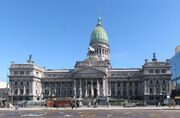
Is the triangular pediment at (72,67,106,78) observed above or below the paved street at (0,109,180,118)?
above

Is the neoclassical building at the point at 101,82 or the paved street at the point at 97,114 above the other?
the neoclassical building at the point at 101,82

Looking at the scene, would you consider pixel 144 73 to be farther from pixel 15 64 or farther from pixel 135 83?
pixel 15 64

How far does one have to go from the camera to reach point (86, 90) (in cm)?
19338

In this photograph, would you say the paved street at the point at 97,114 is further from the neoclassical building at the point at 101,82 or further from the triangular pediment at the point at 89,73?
the triangular pediment at the point at 89,73

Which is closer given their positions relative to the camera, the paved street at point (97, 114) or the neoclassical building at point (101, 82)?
the paved street at point (97, 114)

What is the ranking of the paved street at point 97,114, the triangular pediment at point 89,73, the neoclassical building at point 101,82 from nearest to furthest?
the paved street at point 97,114, the neoclassical building at point 101,82, the triangular pediment at point 89,73

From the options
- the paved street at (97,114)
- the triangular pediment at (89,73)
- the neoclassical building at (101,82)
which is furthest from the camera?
the triangular pediment at (89,73)

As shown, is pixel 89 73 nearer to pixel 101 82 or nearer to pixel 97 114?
pixel 101 82

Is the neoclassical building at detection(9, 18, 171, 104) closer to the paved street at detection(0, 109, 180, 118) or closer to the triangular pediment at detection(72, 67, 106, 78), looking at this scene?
the triangular pediment at detection(72, 67, 106, 78)

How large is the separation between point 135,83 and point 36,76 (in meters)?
55.5

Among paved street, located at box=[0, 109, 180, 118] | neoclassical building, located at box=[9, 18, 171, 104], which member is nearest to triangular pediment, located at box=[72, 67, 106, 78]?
neoclassical building, located at box=[9, 18, 171, 104]

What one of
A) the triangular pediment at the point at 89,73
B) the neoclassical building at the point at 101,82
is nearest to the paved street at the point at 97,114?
the neoclassical building at the point at 101,82

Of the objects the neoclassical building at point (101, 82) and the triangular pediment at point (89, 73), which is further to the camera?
the triangular pediment at point (89, 73)

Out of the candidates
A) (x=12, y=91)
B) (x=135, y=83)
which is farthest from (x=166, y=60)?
(x=12, y=91)
